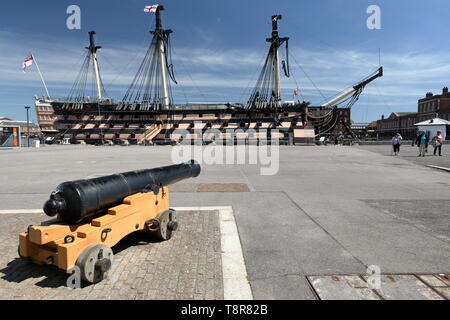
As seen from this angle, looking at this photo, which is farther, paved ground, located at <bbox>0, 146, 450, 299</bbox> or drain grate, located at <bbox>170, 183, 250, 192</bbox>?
drain grate, located at <bbox>170, 183, 250, 192</bbox>

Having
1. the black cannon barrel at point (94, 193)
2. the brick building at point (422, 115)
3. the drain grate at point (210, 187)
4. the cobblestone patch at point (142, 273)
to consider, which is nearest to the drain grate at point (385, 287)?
the cobblestone patch at point (142, 273)

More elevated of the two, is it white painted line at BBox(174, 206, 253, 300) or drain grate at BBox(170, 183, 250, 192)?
drain grate at BBox(170, 183, 250, 192)

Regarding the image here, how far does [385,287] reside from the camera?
2.69 m

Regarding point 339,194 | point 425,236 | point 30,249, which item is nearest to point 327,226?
point 425,236

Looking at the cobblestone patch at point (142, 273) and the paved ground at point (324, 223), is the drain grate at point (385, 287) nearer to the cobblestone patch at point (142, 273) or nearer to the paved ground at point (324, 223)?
the paved ground at point (324, 223)

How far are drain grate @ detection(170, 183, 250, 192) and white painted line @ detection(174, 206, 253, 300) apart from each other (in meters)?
2.69

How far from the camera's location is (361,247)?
3693 millimetres

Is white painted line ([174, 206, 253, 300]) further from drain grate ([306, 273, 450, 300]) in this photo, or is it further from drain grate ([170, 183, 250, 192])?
drain grate ([170, 183, 250, 192])

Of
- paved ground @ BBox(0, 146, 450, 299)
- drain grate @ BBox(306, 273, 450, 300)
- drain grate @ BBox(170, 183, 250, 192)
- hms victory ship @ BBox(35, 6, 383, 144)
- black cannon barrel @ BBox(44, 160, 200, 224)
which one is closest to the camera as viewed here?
drain grate @ BBox(306, 273, 450, 300)

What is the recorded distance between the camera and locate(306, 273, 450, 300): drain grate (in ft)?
8.25

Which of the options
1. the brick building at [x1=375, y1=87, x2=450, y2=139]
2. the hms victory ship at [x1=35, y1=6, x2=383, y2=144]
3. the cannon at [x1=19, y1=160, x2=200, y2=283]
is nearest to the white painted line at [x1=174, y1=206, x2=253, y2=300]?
the cannon at [x1=19, y1=160, x2=200, y2=283]

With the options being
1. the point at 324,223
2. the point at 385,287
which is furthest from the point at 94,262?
the point at 324,223

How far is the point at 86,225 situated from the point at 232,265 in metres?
1.77

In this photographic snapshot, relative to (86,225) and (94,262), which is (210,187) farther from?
(94,262)
